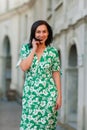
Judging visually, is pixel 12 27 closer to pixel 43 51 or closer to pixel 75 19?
pixel 75 19

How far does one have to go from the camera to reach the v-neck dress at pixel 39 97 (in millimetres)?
6289

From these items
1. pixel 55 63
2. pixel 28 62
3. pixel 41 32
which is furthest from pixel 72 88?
pixel 28 62

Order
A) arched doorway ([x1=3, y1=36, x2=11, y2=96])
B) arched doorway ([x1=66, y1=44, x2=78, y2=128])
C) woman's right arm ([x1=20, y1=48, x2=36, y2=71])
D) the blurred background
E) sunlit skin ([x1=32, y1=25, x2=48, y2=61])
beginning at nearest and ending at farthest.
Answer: woman's right arm ([x1=20, y1=48, x2=36, y2=71])
sunlit skin ([x1=32, y1=25, x2=48, y2=61])
the blurred background
arched doorway ([x1=66, y1=44, x2=78, y2=128])
arched doorway ([x1=3, y1=36, x2=11, y2=96])

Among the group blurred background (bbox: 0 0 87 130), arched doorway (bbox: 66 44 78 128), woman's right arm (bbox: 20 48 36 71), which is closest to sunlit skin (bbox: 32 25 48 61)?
woman's right arm (bbox: 20 48 36 71)

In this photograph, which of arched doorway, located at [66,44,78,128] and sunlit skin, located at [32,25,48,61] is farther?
arched doorway, located at [66,44,78,128]

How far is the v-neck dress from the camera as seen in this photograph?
6289mm

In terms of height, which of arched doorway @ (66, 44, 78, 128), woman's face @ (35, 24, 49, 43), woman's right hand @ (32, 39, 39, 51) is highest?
woman's face @ (35, 24, 49, 43)

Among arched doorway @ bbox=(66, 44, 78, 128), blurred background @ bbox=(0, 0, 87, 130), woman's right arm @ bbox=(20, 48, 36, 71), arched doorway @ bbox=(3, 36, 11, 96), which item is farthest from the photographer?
arched doorway @ bbox=(3, 36, 11, 96)

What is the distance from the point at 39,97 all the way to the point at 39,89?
0.09 metres

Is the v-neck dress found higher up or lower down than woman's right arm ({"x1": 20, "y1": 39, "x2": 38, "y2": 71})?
lower down

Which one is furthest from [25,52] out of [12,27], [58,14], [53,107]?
[12,27]

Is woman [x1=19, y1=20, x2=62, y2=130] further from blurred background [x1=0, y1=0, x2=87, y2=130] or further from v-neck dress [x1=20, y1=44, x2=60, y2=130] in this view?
blurred background [x1=0, y1=0, x2=87, y2=130]

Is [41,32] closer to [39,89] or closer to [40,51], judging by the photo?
[40,51]

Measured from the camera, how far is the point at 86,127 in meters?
13.9
